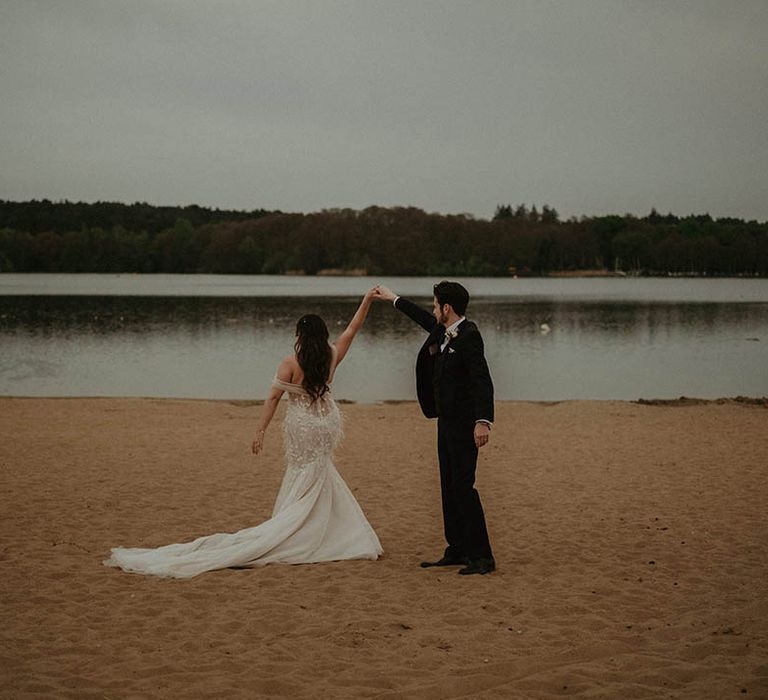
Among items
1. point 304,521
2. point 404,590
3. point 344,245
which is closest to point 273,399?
point 304,521

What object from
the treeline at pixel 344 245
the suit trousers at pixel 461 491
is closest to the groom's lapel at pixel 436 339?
the suit trousers at pixel 461 491

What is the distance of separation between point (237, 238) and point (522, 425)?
165 meters

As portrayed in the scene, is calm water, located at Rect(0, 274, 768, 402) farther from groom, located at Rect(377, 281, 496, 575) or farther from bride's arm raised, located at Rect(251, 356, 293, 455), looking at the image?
groom, located at Rect(377, 281, 496, 575)

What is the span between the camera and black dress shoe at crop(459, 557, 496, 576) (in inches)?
273

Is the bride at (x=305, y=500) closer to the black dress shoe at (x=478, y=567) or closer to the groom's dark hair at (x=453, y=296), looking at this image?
the groom's dark hair at (x=453, y=296)

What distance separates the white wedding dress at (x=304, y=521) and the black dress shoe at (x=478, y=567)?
2.70 feet

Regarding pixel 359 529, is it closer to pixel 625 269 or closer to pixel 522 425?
pixel 522 425

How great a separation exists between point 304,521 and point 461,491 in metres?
1.41

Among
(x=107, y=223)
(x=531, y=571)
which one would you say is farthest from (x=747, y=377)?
(x=107, y=223)

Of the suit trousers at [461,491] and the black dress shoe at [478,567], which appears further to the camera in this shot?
the black dress shoe at [478,567]

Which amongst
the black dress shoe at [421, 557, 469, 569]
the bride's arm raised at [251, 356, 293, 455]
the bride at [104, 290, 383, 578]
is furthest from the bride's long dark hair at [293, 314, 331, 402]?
the black dress shoe at [421, 557, 469, 569]

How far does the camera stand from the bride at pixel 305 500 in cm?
708

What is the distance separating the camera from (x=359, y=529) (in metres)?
7.41

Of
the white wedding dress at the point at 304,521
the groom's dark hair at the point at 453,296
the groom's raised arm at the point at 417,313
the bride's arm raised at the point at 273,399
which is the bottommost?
the white wedding dress at the point at 304,521
